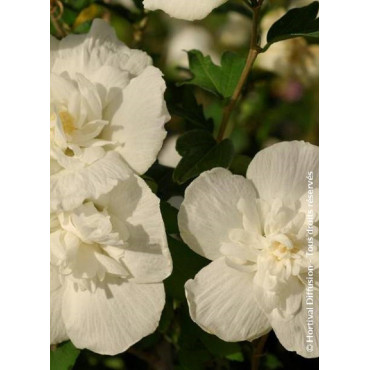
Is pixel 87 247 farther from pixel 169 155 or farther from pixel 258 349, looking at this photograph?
pixel 169 155

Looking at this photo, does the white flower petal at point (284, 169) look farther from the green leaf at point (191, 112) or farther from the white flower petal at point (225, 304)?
the green leaf at point (191, 112)

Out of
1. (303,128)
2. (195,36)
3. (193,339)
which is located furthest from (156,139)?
(195,36)

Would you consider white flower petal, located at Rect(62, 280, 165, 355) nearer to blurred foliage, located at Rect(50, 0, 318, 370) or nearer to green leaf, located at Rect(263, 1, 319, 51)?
blurred foliage, located at Rect(50, 0, 318, 370)

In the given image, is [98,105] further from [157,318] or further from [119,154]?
[157,318]

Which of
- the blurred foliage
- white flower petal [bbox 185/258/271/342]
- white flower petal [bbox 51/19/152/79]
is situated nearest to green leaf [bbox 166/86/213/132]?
the blurred foliage

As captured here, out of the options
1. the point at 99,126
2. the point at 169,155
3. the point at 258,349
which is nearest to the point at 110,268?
the point at 99,126

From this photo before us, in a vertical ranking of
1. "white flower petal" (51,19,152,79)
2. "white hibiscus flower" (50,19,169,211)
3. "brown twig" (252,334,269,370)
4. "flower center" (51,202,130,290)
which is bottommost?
"brown twig" (252,334,269,370)
